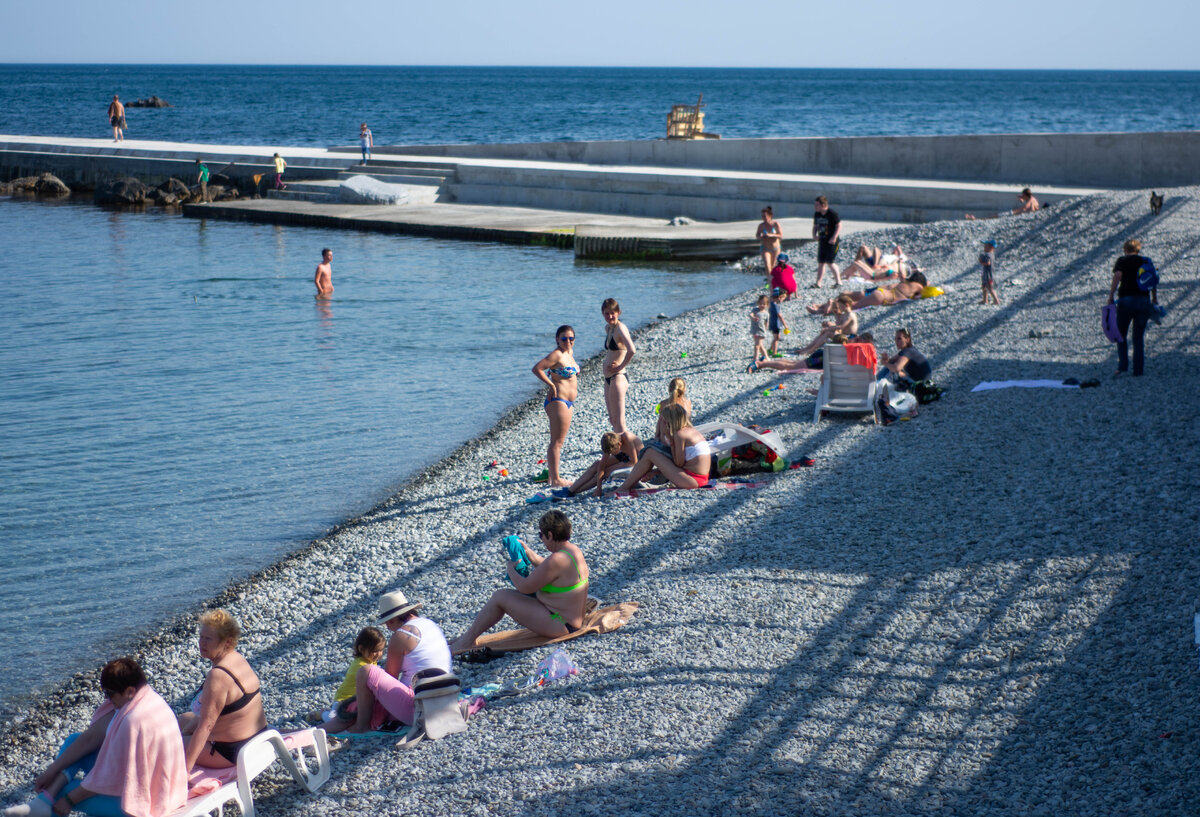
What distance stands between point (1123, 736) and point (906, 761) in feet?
3.38

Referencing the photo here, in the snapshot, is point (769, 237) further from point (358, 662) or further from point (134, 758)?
point (134, 758)

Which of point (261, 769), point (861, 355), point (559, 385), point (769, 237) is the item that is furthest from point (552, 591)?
point (769, 237)

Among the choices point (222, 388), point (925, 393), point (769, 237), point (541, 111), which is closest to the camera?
point (925, 393)

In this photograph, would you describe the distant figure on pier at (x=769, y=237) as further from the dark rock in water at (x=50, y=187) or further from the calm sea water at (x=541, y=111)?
the calm sea water at (x=541, y=111)

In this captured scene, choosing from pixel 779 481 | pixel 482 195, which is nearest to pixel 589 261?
pixel 482 195

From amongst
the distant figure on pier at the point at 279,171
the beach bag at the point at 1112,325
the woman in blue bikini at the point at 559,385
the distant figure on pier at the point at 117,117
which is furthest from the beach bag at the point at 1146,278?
the distant figure on pier at the point at 117,117

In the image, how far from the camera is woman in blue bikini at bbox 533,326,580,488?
9.52 meters

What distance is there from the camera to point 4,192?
39.5 m

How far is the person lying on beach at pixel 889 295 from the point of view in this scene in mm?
17531

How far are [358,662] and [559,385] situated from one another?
4009mm

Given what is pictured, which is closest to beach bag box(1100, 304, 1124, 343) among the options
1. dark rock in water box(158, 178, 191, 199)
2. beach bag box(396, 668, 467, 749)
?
beach bag box(396, 668, 467, 749)

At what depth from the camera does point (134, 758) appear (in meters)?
4.88

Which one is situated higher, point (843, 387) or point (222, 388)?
point (843, 387)

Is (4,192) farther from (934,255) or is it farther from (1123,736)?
(1123,736)
